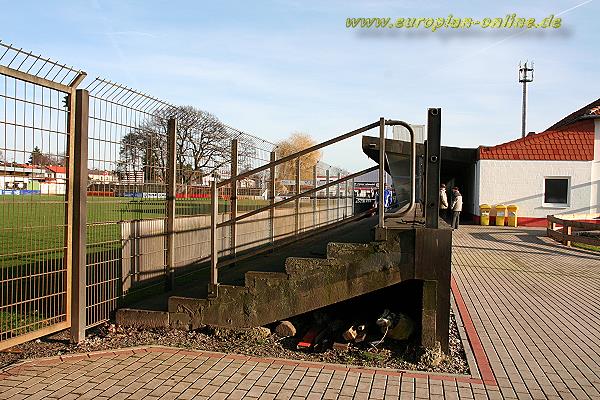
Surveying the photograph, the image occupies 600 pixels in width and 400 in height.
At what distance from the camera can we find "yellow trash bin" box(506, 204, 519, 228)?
25.6 metres

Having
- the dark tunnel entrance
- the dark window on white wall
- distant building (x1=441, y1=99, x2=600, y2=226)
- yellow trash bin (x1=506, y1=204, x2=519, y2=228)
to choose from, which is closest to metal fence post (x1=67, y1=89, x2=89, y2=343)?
the dark tunnel entrance

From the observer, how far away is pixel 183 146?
742 cm

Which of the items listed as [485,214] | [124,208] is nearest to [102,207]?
[124,208]

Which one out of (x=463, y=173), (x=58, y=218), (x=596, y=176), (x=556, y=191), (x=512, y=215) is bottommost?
(x=512, y=215)

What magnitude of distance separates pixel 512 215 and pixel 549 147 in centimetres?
374

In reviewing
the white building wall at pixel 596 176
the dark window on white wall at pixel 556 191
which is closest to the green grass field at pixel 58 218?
the dark window on white wall at pixel 556 191

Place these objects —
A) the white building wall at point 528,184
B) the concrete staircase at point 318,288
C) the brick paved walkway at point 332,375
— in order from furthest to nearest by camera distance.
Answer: the white building wall at point 528,184, the concrete staircase at point 318,288, the brick paved walkway at point 332,375

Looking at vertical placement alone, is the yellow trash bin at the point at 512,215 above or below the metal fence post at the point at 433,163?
below

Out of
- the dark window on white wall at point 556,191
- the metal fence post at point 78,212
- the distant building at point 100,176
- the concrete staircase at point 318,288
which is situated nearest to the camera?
the metal fence post at point 78,212

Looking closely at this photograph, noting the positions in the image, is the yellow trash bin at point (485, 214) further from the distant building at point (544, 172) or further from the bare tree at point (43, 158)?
the bare tree at point (43, 158)

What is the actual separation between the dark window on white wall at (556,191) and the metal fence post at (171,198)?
76.7 feet

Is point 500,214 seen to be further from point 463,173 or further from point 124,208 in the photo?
point 124,208

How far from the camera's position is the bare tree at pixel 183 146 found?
654cm

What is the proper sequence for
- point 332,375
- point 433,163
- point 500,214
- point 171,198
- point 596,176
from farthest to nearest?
point 500,214
point 596,176
point 171,198
point 433,163
point 332,375
